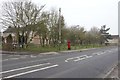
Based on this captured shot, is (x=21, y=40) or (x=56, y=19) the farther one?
(x=56, y=19)

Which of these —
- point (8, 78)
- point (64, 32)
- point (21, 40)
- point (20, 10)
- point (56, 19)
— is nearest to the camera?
point (8, 78)

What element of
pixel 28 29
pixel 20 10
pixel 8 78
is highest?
pixel 20 10

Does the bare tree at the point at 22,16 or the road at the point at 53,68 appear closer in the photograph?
the road at the point at 53,68

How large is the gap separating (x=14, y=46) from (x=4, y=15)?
18.2 feet

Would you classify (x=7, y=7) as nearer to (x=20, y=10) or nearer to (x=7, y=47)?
(x=20, y=10)

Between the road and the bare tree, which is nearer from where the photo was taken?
the road

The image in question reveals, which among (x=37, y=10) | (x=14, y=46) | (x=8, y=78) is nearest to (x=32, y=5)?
(x=37, y=10)

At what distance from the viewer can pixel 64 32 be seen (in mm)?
66812

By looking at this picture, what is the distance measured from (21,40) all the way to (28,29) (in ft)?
11.1

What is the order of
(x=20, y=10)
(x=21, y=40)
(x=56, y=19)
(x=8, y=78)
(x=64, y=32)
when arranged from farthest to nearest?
(x=64, y=32)
(x=56, y=19)
(x=21, y=40)
(x=20, y=10)
(x=8, y=78)

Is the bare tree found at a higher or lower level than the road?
higher

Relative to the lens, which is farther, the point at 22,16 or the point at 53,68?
the point at 22,16

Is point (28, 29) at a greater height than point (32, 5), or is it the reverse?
point (32, 5)

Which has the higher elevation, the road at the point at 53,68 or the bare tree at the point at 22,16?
the bare tree at the point at 22,16
